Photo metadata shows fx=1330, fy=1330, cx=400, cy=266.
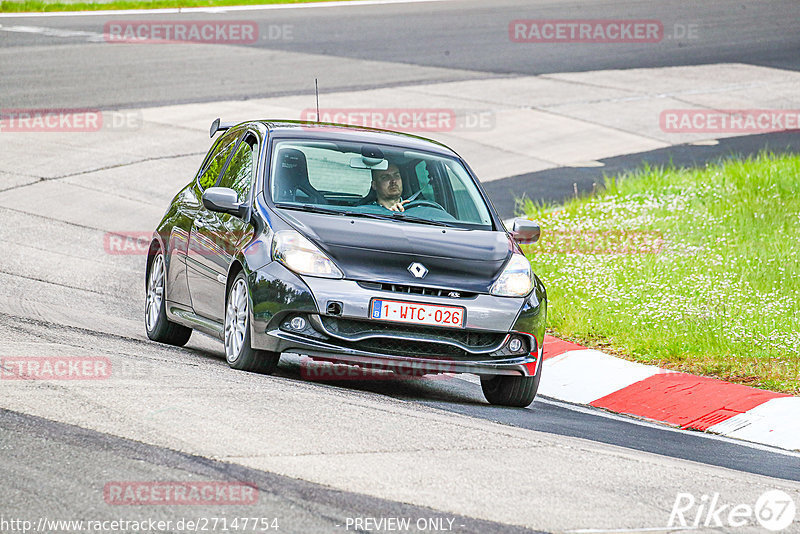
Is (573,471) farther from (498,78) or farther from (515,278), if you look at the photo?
(498,78)

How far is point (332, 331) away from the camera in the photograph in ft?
25.0

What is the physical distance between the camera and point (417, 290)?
7691 millimetres

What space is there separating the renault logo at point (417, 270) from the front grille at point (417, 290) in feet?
0.27

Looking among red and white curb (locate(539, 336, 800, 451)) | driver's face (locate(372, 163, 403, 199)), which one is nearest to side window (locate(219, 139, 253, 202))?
driver's face (locate(372, 163, 403, 199))

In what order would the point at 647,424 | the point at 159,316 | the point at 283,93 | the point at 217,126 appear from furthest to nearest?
1. the point at 283,93
2. the point at 217,126
3. the point at 159,316
4. the point at 647,424

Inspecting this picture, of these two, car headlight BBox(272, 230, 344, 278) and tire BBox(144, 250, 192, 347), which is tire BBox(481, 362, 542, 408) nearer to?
car headlight BBox(272, 230, 344, 278)

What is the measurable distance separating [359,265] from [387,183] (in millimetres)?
1202

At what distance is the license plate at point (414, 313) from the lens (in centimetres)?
760

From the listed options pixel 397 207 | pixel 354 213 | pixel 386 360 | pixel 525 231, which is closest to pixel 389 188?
pixel 397 207

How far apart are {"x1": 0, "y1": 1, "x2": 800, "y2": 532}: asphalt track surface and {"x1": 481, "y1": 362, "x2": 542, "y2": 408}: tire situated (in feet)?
0.41

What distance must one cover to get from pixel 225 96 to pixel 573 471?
16.3m

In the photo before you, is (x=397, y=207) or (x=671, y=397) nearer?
(x=397, y=207)

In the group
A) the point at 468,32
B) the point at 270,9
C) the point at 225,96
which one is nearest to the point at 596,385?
the point at 225,96

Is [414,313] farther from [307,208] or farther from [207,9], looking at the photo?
[207,9]
